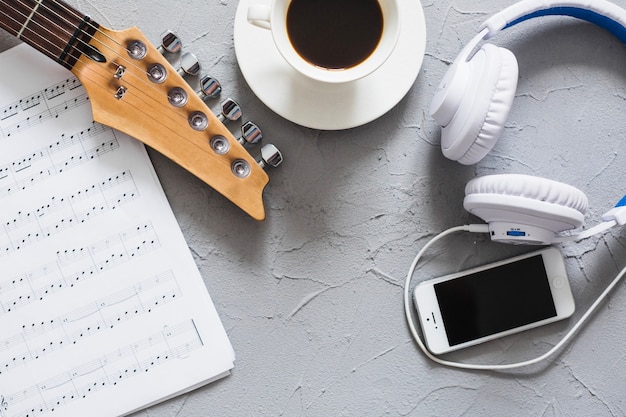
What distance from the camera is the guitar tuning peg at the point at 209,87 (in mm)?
755

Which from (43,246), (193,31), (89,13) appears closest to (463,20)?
(193,31)

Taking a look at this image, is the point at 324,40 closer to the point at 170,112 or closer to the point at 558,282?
the point at 170,112

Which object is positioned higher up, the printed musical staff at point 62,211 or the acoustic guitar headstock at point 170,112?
the acoustic guitar headstock at point 170,112

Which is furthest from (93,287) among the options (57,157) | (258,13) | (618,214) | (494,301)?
(618,214)

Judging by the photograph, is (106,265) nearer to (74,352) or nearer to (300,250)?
(74,352)

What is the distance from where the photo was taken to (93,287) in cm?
78

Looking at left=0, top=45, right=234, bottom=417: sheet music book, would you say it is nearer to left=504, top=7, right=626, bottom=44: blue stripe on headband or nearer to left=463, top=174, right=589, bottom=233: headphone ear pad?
left=463, top=174, right=589, bottom=233: headphone ear pad

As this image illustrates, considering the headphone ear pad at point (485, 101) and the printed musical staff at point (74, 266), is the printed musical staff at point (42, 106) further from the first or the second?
the headphone ear pad at point (485, 101)

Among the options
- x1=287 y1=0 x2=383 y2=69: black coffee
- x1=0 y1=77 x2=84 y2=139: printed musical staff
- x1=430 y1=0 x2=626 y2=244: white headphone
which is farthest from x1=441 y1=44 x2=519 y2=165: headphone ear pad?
x1=0 y1=77 x2=84 y2=139: printed musical staff

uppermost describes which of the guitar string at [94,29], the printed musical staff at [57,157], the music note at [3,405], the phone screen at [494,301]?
the phone screen at [494,301]

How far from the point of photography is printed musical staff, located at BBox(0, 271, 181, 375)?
2.55 ft

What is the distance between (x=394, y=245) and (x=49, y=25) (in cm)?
45

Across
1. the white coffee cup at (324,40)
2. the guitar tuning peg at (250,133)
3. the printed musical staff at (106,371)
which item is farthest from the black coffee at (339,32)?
the printed musical staff at (106,371)

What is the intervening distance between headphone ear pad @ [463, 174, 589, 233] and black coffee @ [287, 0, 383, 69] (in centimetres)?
19
